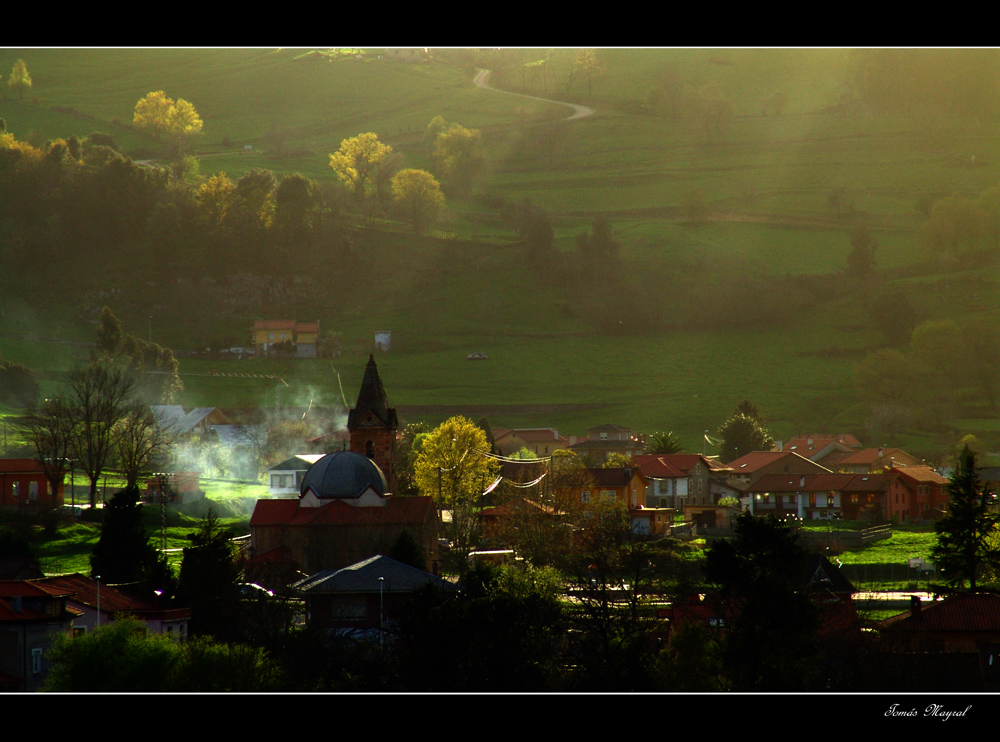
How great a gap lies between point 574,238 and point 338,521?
3546 inches

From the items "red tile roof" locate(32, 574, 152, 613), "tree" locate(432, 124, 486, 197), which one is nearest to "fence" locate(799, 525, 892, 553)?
"red tile roof" locate(32, 574, 152, 613)

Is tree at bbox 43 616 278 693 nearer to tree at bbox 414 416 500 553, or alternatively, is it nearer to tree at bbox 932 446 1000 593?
tree at bbox 932 446 1000 593

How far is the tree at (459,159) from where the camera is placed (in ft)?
526

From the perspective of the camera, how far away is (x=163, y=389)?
91.4 metres

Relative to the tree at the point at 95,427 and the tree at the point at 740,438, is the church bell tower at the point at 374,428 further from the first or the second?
the tree at the point at 740,438

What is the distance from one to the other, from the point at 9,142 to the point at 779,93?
116538mm

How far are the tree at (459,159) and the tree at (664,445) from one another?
258ft

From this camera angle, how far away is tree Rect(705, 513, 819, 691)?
88.3ft

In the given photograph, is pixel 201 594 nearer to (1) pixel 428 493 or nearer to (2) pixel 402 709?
(2) pixel 402 709

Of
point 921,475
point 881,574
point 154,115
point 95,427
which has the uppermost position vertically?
point 154,115

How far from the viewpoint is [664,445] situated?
83938 millimetres

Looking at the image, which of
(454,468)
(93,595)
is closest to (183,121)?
(454,468)

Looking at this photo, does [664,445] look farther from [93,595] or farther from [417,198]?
[417,198]
